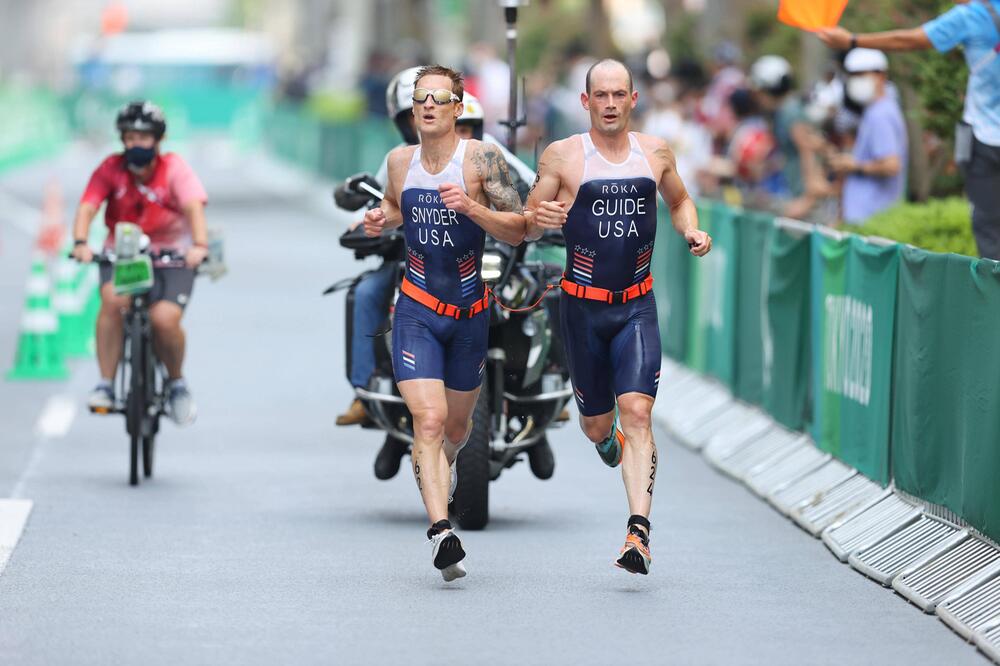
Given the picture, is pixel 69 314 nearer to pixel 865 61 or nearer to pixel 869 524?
pixel 865 61

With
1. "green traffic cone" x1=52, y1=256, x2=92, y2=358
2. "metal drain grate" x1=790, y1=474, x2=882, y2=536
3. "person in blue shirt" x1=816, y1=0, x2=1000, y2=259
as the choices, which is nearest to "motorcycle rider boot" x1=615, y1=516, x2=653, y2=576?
"metal drain grate" x1=790, y1=474, x2=882, y2=536

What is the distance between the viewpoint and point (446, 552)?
9461 millimetres

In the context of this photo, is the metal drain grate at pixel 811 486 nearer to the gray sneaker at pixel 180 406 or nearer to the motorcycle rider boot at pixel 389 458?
the motorcycle rider boot at pixel 389 458

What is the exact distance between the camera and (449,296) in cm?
1009

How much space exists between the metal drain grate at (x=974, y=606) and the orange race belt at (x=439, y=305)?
228 centimetres

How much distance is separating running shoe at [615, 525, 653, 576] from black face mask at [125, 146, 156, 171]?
448 centimetres

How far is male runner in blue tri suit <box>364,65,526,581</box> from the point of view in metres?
9.87

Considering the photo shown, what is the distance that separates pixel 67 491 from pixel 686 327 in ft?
19.8

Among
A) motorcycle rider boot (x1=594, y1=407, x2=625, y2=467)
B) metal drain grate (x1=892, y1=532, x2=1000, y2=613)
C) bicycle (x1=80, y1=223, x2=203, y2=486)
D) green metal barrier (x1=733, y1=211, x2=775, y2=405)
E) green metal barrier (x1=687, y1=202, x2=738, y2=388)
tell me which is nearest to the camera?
metal drain grate (x1=892, y1=532, x2=1000, y2=613)

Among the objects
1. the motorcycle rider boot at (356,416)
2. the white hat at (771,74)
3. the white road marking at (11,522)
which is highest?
the white hat at (771,74)

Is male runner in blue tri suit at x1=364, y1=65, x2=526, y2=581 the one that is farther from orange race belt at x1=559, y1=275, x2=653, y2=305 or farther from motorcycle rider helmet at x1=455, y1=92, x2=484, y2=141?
motorcycle rider helmet at x1=455, y1=92, x2=484, y2=141

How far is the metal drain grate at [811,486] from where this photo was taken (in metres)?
12.0

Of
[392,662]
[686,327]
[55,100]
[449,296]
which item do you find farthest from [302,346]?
[55,100]

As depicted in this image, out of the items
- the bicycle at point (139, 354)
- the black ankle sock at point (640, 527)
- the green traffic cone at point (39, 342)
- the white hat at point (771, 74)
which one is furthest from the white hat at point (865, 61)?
the black ankle sock at point (640, 527)
